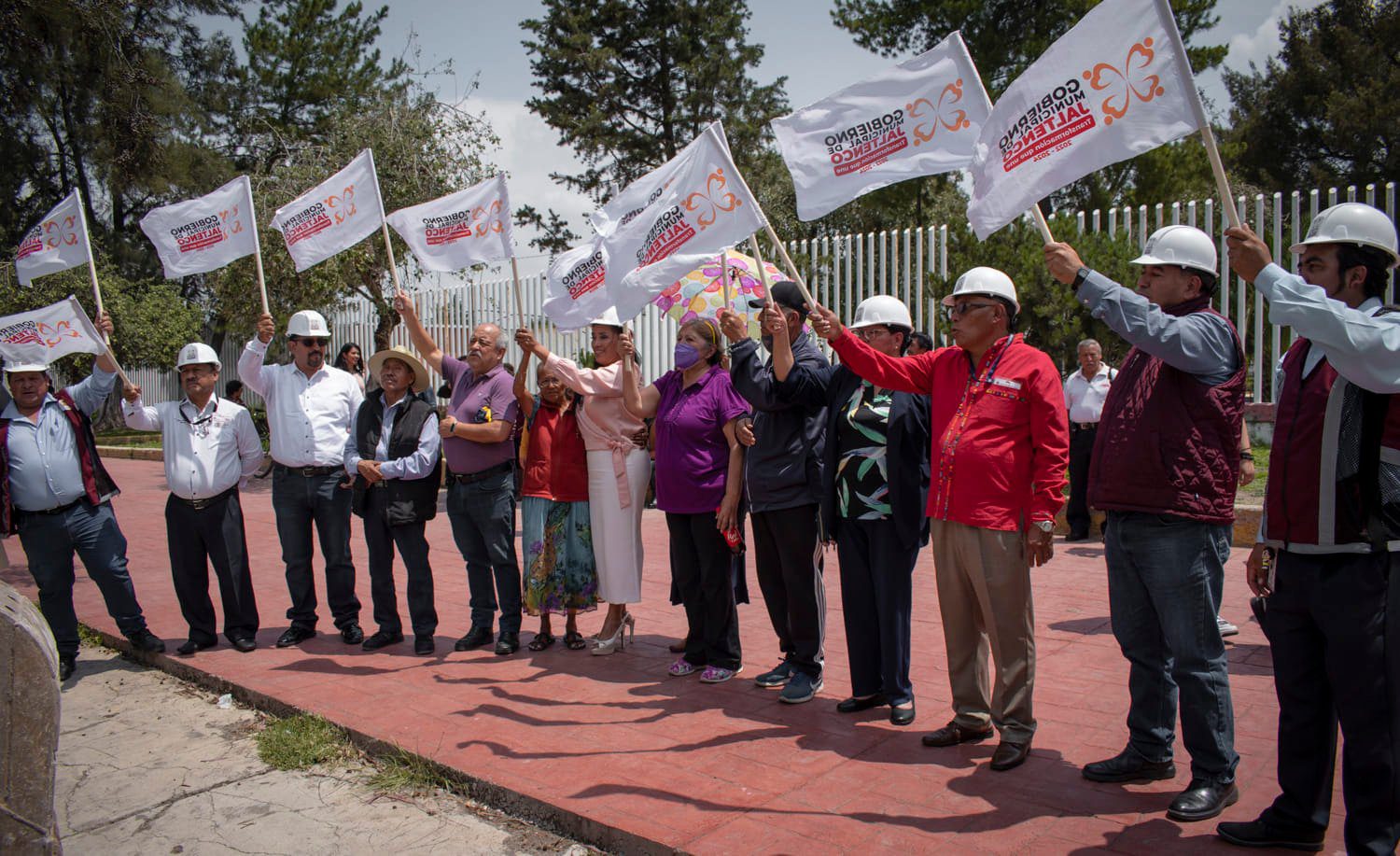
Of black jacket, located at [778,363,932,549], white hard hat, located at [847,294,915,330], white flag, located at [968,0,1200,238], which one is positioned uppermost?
white flag, located at [968,0,1200,238]

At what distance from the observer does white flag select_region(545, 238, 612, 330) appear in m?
6.22

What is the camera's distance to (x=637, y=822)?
3.94m

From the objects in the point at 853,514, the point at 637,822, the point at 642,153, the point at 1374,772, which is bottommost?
the point at 637,822

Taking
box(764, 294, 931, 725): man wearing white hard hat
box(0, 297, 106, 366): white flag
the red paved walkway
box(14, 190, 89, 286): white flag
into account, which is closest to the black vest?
the red paved walkway

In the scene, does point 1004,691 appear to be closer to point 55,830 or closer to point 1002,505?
point 1002,505

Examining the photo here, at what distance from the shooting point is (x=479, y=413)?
650cm

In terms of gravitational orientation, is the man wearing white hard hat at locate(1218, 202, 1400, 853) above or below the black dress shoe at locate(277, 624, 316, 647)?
above

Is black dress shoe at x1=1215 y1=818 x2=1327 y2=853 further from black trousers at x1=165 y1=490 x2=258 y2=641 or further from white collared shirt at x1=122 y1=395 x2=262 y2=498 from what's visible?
white collared shirt at x1=122 y1=395 x2=262 y2=498

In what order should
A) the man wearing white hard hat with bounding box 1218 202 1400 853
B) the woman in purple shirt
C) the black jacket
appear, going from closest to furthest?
the man wearing white hard hat with bounding box 1218 202 1400 853, the black jacket, the woman in purple shirt

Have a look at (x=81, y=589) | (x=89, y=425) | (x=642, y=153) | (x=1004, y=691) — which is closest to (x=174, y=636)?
(x=89, y=425)

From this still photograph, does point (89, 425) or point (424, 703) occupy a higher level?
point (89, 425)

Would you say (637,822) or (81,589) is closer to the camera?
(637,822)

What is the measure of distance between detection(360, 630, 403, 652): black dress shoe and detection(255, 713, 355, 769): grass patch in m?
1.33

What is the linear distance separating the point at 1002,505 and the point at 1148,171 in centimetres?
2115
